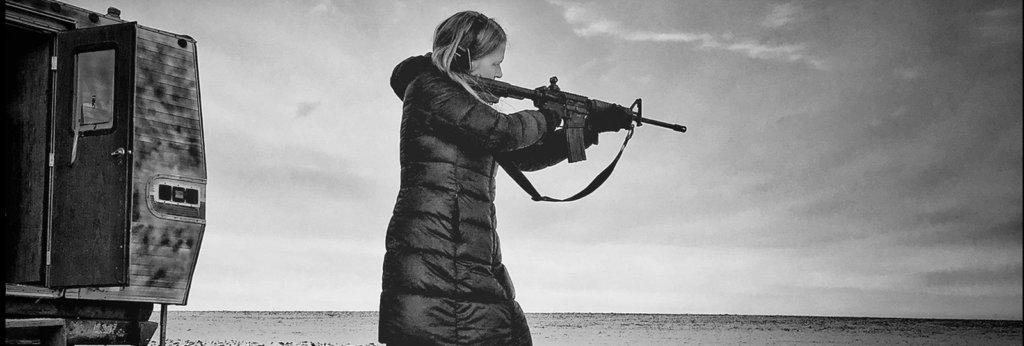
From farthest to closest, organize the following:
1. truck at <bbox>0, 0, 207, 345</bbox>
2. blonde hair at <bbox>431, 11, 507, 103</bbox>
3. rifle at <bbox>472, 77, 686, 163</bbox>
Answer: truck at <bbox>0, 0, 207, 345</bbox> < rifle at <bbox>472, 77, 686, 163</bbox> < blonde hair at <bbox>431, 11, 507, 103</bbox>

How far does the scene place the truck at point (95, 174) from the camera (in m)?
4.97

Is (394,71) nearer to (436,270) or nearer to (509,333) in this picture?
(436,270)

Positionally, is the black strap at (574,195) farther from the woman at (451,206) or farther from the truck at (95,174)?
the truck at (95,174)

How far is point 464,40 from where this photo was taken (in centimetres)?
317

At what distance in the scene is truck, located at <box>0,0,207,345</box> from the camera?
16.3 feet

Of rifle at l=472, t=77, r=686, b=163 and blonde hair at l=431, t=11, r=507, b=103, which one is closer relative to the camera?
blonde hair at l=431, t=11, r=507, b=103

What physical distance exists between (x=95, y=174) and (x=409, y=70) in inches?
105

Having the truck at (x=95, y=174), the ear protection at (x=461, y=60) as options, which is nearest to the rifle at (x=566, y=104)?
the ear protection at (x=461, y=60)

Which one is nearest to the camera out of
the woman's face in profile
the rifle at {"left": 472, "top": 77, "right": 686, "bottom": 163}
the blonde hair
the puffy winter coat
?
the puffy winter coat

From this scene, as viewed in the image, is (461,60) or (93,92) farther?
(93,92)

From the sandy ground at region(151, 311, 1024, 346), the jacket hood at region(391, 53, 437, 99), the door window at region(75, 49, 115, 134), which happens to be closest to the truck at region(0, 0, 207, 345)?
the door window at region(75, 49, 115, 134)

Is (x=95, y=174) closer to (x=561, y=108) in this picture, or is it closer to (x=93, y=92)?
(x=93, y=92)

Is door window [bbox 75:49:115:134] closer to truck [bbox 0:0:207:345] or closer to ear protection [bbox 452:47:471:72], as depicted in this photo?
truck [bbox 0:0:207:345]

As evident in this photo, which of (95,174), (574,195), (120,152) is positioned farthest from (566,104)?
(95,174)
